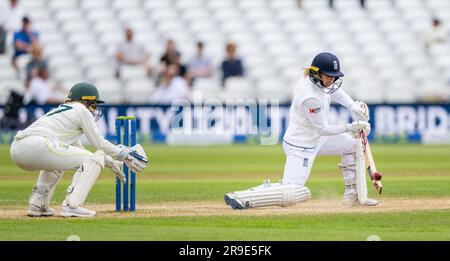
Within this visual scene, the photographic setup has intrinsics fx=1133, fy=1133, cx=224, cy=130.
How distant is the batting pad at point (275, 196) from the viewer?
32.7 feet

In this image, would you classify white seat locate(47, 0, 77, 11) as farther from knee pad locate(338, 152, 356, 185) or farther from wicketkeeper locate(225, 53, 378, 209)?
knee pad locate(338, 152, 356, 185)

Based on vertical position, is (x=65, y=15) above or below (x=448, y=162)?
above

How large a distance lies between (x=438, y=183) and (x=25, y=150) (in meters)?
5.66

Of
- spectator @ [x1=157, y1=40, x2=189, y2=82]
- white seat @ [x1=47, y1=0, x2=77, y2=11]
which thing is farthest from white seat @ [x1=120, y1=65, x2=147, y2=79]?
white seat @ [x1=47, y1=0, x2=77, y2=11]

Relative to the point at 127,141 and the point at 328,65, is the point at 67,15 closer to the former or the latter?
the point at 127,141

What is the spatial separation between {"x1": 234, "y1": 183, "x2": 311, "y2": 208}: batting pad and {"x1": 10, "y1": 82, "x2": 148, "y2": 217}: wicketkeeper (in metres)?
1.04

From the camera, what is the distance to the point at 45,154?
369 inches

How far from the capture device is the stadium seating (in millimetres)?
22141

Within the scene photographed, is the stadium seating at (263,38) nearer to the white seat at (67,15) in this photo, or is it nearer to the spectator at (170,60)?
the white seat at (67,15)

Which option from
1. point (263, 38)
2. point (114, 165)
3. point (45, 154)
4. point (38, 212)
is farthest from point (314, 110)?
point (263, 38)

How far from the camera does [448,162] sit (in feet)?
55.8

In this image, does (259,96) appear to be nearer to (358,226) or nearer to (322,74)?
(322,74)
